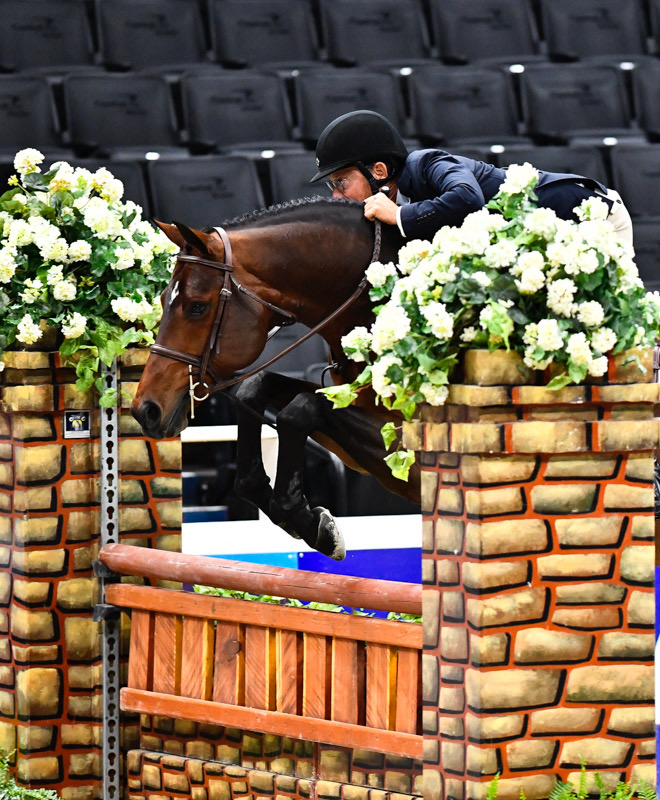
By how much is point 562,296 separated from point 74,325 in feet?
4.17

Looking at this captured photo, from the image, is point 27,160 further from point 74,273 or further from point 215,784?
point 215,784

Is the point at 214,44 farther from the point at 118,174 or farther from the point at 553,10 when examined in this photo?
the point at 553,10

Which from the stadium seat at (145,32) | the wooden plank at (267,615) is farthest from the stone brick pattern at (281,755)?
the stadium seat at (145,32)

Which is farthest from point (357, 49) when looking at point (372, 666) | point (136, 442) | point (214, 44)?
point (372, 666)

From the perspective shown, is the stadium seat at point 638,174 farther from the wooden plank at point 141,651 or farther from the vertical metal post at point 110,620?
the wooden plank at point 141,651

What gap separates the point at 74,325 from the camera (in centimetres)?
302

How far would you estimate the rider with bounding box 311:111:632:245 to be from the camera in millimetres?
3045

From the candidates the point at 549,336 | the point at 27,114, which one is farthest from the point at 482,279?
the point at 27,114

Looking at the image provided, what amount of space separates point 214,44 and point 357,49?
0.80m

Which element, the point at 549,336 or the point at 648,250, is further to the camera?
the point at 648,250

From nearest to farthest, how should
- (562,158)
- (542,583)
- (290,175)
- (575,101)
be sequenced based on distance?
(542,583) → (290,175) → (562,158) → (575,101)

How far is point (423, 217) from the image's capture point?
2.95m

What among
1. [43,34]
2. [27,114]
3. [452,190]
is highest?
[43,34]

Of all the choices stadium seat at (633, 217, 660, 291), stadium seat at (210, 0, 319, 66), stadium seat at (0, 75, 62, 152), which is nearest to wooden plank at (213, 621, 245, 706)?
stadium seat at (633, 217, 660, 291)
